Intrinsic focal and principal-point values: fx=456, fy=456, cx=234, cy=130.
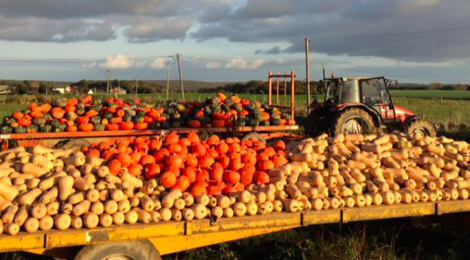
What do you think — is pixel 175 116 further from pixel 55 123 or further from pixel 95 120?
pixel 55 123

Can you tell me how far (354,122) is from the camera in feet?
39.2

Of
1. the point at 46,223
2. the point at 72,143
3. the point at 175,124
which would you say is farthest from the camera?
the point at 175,124

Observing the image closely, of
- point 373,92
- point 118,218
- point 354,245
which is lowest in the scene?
point 354,245

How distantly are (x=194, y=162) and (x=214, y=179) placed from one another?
314 millimetres

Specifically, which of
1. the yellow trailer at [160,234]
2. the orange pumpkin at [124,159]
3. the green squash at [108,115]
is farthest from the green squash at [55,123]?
the yellow trailer at [160,234]

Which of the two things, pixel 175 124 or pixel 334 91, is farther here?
pixel 334 91

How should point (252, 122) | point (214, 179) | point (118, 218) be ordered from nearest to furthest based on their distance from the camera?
point (118, 218)
point (214, 179)
point (252, 122)

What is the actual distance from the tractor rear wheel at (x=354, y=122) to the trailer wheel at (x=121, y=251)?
27.5 feet

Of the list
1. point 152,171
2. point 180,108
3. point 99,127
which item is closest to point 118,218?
point 152,171

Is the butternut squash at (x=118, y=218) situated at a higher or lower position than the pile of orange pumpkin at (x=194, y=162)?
lower

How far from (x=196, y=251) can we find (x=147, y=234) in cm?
176

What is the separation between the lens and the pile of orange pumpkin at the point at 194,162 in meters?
4.43

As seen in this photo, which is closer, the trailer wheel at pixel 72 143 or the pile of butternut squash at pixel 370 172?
the pile of butternut squash at pixel 370 172

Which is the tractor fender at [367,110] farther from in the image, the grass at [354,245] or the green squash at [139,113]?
the grass at [354,245]
